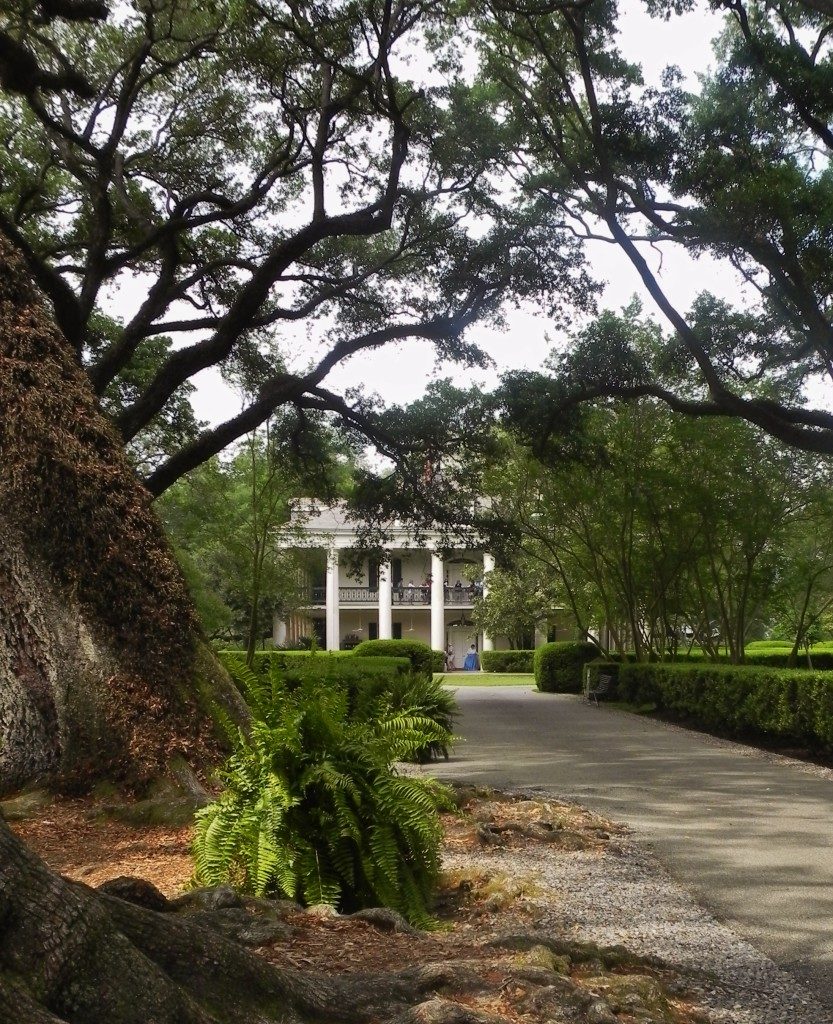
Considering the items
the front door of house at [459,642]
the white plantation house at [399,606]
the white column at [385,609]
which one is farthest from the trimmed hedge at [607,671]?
the front door of house at [459,642]

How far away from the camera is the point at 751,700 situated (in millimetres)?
16406

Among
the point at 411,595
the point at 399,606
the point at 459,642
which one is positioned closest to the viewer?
the point at 399,606

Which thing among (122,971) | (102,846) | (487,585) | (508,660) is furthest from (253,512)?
(508,660)

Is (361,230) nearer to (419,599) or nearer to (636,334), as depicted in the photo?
(636,334)

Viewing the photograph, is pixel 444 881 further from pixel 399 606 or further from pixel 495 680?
pixel 399 606

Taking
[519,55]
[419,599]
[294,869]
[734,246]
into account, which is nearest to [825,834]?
[294,869]

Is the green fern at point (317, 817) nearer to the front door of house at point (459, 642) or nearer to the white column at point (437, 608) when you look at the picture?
the white column at point (437, 608)

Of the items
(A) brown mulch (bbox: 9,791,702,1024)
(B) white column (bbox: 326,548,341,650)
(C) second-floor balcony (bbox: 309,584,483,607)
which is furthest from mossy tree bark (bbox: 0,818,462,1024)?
(C) second-floor balcony (bbox: 309,584,483,607)

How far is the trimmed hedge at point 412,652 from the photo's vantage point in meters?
29.1

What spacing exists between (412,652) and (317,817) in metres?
25.5

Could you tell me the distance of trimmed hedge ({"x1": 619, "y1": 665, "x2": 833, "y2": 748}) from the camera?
45.6 feet

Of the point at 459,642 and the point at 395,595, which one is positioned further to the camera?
the point at 459,642

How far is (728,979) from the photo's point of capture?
4.32 meters

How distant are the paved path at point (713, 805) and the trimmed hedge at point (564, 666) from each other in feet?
52.8
